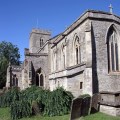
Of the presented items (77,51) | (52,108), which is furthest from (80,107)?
(77,51)

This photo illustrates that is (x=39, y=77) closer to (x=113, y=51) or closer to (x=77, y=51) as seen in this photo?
(x=77, y=51)

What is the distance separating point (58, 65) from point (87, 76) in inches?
531

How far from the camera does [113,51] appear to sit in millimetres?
21594

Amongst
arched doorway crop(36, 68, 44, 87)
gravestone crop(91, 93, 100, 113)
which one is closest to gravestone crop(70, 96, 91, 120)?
gravestone crop(91, 93, 100, 113)

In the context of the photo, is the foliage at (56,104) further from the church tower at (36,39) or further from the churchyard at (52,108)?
the church tower at (36,39)

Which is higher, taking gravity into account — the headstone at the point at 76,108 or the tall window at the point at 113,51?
the tall window at the point at 113,51

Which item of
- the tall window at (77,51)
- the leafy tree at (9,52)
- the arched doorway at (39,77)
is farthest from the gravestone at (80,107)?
the leafy tree at (9,52)

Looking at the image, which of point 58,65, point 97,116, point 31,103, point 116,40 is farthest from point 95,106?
point 58,65

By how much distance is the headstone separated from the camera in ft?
42.5

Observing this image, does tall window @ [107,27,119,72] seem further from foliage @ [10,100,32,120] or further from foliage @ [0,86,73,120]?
foliage @ [10,100,32,120]

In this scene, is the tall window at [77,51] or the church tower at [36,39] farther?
the church tower at [36,39]

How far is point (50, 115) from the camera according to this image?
1473 centimetres

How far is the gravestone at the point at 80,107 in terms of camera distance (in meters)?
13.0

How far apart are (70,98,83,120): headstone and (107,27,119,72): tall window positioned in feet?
27.7
